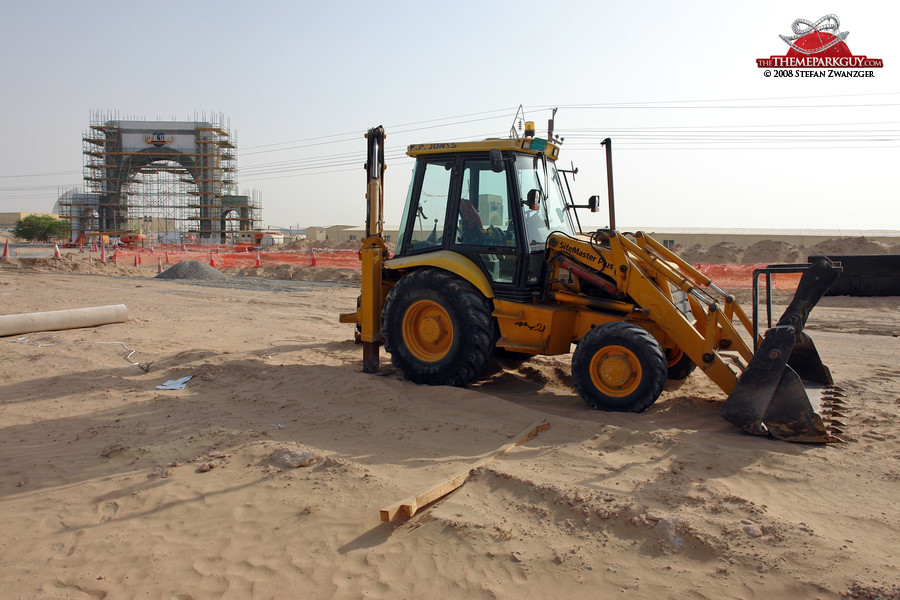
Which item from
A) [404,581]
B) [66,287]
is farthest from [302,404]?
[66,287]

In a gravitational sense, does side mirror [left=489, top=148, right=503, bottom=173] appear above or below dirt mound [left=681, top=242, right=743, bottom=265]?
above

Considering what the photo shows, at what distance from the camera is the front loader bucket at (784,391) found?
17.1 ft

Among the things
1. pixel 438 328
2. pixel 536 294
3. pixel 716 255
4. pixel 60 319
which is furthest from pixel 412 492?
pixel 716 255

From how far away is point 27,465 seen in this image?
515 cm

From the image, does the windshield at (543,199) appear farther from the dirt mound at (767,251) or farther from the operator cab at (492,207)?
the dirt mound at (767,251)

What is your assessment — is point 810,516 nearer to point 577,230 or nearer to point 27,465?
point 577,230

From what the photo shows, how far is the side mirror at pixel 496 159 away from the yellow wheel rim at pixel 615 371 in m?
2.10

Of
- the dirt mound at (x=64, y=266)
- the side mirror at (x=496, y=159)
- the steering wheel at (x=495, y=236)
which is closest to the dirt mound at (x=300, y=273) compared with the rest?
the dirt mound at (x=64, y=266)

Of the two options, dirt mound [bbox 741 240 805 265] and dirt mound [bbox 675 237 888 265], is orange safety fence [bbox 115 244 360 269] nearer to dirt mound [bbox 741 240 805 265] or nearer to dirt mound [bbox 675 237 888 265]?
dirt mound [bbox 675 237 888 265]

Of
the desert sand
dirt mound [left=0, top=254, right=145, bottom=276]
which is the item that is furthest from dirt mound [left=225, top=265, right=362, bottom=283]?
the desert sand

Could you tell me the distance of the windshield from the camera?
697 cm

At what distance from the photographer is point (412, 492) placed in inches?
174

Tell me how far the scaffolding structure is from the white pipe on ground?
164 ft

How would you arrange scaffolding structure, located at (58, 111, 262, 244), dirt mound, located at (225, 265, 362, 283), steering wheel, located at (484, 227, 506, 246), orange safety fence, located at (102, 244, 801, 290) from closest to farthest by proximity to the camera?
steering wheel, located at (484, 227, 506, 246)
orange safety fence, located at (102, 244, 801, 290)
dirt mound, located at (225, 265, 362, 283)
scaffolding structure, located at (58, 111, 262, 244)
